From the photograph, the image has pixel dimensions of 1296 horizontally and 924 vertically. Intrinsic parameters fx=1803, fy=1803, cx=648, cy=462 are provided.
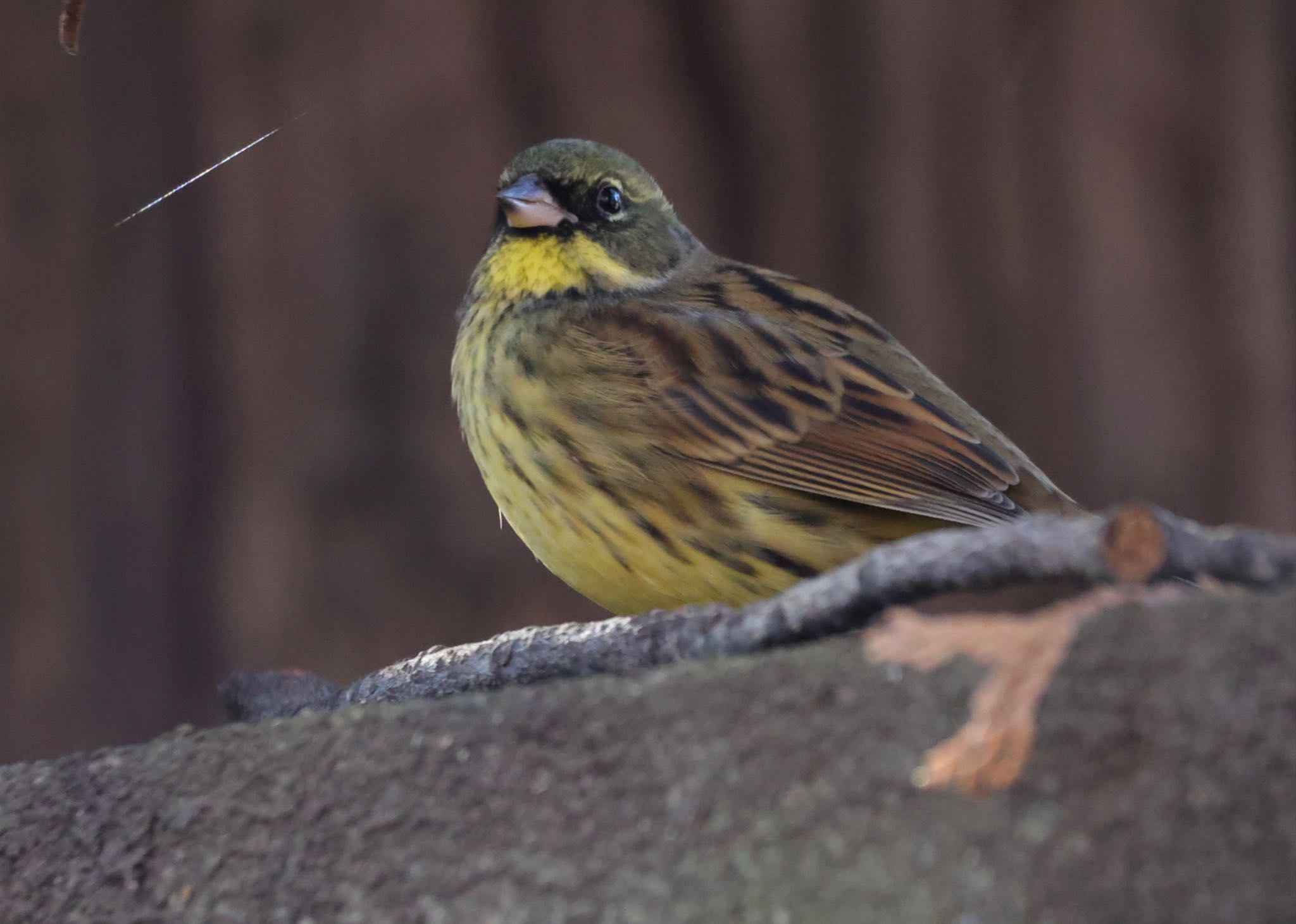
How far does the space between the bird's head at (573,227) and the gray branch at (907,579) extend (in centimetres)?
125

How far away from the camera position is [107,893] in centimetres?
127

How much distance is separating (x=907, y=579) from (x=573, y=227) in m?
1.72

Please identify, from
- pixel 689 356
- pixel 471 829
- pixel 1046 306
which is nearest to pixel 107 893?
pixel 471 829

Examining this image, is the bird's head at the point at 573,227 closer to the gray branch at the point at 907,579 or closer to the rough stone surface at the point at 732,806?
the gray branch at the point at 907,579

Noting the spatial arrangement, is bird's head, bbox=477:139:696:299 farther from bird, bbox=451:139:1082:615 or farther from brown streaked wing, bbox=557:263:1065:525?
brown streaked wing, bbox=557:263:1065:525

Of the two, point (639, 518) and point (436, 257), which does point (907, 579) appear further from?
point (436, 257)

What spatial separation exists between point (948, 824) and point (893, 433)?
1504mm

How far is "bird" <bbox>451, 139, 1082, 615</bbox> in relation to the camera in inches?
88.8

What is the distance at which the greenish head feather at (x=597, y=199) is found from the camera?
2746mm

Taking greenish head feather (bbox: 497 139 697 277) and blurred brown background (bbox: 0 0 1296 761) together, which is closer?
greenish head feather (bbox: 497 139 697 277)

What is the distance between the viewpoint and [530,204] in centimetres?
265

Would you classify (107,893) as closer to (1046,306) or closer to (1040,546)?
(1040,546)

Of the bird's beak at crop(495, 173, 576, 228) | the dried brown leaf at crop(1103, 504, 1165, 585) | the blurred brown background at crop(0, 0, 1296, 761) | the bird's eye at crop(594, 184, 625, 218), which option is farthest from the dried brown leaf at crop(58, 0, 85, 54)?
the blurred brown background at crop(0, 0, 1296, 761)

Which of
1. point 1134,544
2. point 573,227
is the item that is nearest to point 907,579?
point 1134,544
